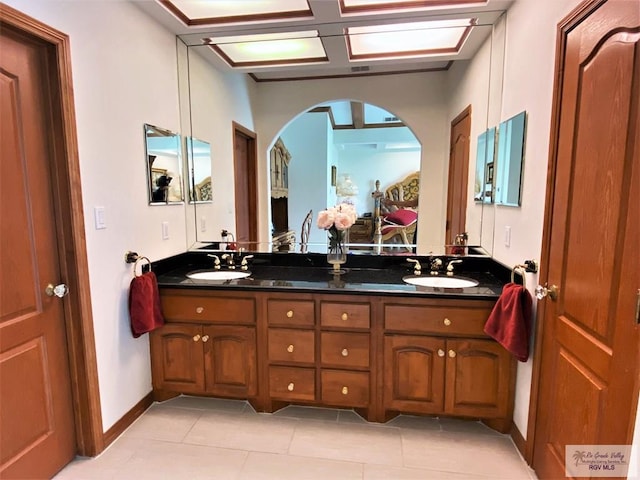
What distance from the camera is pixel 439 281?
2.31 meters

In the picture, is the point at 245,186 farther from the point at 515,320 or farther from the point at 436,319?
the point at 515,320

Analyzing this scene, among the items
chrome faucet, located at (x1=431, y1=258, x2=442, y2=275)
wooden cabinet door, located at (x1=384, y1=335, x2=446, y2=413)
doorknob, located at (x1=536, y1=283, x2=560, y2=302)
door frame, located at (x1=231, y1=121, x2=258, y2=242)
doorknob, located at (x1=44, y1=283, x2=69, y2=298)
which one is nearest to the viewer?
doorknob, located at (x1=536, y1=283, x2=560, y2=302)

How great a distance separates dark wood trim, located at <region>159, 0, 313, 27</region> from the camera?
207 centimetres

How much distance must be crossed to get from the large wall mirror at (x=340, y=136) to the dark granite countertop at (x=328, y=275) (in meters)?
0.10

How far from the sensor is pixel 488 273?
238 cm

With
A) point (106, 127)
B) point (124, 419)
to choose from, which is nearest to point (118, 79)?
point (106, 127)

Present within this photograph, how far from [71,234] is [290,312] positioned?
3.87 ft

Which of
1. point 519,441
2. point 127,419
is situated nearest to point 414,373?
point 519,441

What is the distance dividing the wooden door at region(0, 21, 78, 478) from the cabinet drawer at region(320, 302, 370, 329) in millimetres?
1283

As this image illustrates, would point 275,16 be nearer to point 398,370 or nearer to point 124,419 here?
point 398,370

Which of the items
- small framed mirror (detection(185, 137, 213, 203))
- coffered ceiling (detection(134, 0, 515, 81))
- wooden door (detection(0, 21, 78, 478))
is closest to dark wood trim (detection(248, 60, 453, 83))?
coffered ceiling (detection(134, 0, 515, 81))

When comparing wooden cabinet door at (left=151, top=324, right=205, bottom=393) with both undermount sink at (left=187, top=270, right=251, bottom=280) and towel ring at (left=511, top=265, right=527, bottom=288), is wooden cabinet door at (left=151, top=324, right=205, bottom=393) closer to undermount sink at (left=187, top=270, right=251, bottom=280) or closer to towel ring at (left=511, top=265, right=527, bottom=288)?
undermount sink at (left=187, top=270, right=251, bottom=280)

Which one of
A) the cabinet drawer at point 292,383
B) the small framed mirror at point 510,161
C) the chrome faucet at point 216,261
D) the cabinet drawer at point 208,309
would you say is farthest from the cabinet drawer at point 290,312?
the small framed mirror at point 510,161

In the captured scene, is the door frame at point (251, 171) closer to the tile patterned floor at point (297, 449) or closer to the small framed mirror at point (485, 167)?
the tile patterned floor at point (297, 449)
